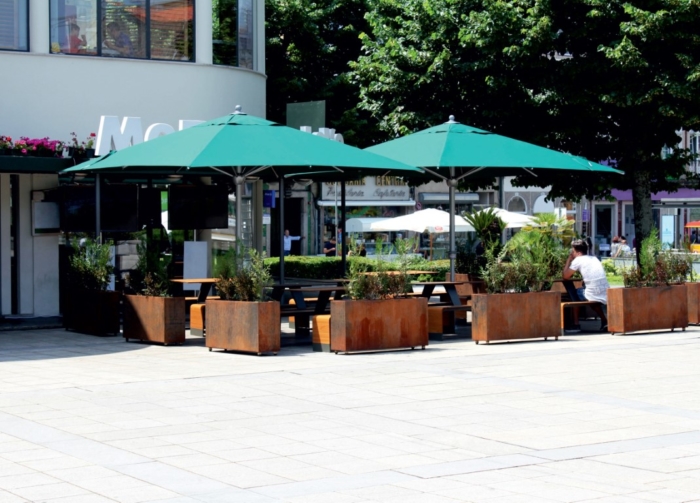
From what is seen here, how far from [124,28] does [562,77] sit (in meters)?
8.40

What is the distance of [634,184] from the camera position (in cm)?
2333

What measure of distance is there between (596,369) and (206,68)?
10.4 meters

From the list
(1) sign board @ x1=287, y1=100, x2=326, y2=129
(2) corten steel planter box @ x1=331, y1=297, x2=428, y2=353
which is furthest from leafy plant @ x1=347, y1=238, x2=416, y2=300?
(1) sign board @ x1=287, y1=100, x2=326, y2=129

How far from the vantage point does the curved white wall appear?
18.4m

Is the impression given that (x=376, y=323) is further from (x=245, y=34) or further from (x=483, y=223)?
(x=245, y=34)

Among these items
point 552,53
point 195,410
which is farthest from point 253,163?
point 552,53

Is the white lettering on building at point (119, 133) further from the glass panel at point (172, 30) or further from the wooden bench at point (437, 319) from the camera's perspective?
the wooden bench at point (437, 319)

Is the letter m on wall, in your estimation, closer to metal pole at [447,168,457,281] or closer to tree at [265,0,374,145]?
metal pole at [447,168,457,281]

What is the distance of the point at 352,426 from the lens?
8844 millimetres

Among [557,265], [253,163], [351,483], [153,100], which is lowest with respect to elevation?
[351,483]

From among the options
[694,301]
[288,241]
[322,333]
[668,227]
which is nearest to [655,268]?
[694,301]

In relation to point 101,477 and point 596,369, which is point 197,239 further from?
point 101,477

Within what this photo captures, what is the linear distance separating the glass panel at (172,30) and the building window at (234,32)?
0.64 metres

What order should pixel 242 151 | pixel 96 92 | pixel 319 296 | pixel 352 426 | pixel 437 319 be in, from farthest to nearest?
1. pixel 96 92
2. pixel 437 319
3. pixel 319 296
4. pixel 242 151
5. pixel 352 426
